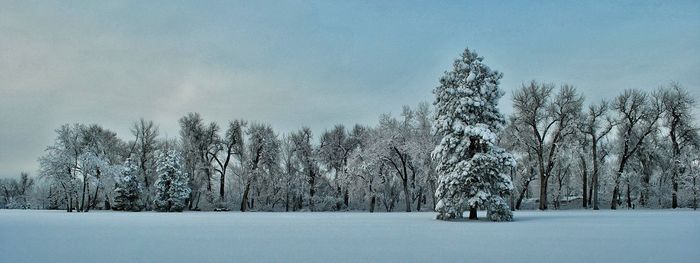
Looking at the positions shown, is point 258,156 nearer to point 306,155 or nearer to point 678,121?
point 306,155

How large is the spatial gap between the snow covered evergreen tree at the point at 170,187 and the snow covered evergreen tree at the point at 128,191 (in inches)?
209

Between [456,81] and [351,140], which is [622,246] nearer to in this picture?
[456,81]

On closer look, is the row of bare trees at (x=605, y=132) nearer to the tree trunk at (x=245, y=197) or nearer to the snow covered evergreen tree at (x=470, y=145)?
the snow covered evergreen tree at (x=470, y=145)

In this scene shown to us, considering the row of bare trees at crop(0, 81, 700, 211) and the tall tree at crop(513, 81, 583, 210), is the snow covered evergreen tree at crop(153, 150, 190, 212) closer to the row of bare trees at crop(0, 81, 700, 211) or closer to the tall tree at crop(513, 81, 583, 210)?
the row of bare trees at crop(0, 81, 700, 211)

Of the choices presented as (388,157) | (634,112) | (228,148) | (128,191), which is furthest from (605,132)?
(128,191)

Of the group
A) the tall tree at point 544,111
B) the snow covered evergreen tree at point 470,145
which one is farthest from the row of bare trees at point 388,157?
the snow covered evergreen tree at point 470,145

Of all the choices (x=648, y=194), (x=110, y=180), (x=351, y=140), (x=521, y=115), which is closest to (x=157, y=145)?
(x=110, y=180)

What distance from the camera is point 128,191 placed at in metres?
55.1

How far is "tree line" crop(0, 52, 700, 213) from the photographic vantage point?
142ft

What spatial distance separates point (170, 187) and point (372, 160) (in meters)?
23.6

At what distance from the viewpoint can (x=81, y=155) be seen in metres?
49.2

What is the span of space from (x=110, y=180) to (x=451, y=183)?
4173 centimetres

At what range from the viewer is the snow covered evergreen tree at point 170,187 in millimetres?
51281

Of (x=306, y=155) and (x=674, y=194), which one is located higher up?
(x=306, y=155)
